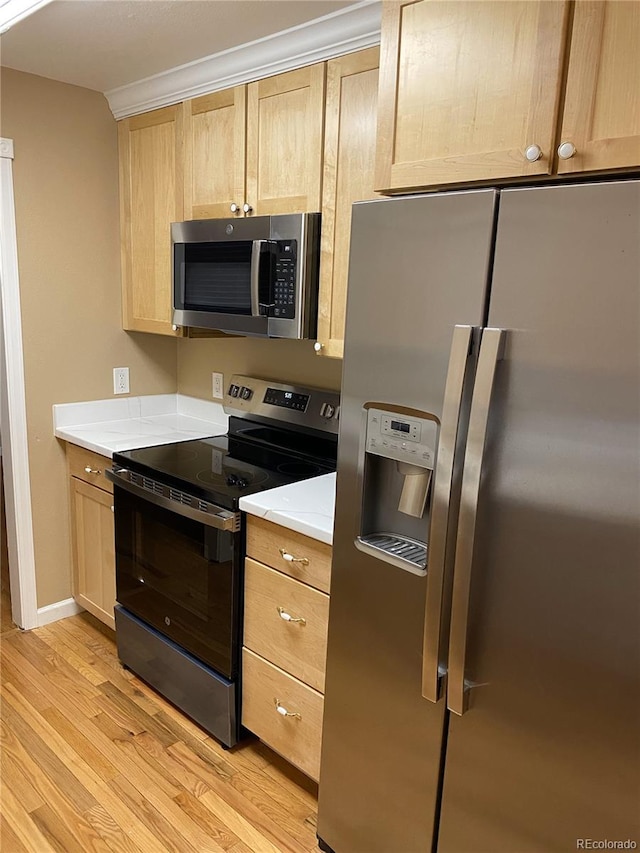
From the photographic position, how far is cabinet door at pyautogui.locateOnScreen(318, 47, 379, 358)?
5.89ft

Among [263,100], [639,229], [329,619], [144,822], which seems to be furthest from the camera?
[263,100]

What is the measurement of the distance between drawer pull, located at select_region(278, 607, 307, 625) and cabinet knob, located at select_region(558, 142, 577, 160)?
1.35 meters

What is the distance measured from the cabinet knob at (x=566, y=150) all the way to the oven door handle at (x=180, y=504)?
1309 mm

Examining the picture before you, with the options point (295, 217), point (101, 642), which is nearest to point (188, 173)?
point (295, 217)

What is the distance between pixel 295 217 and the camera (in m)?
1.97

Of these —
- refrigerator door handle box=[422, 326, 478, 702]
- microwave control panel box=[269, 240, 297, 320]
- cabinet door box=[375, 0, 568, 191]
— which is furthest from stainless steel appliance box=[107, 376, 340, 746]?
cabinet door box=[375, 0, 568, 191]

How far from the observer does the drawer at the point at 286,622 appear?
179cm

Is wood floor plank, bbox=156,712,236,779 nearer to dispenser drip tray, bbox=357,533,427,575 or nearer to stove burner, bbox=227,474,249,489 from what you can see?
stove burner, bbox=227,474,249,489

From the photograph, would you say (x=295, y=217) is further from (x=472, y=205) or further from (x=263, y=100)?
(x=472, y=205)

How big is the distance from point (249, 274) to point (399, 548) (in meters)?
1.16

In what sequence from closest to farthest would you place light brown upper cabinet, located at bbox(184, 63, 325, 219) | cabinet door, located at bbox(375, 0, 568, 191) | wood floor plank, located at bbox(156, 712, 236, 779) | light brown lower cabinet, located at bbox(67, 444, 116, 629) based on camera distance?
cabinet door, located at bbox(375, 0, 568, 191) → light brown upper cabinet, located at bbox(184, 63, 325, 219) → wood floor plank, located at bbox(156, 712, 236, 779) → light brown lower cabinet, located at bbox(67, 444, 116, 629)

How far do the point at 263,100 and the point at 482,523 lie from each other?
1.62 m

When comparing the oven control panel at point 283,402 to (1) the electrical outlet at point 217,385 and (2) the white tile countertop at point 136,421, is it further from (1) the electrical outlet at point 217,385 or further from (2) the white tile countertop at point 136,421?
(2) the white tile countertop at point 136,421

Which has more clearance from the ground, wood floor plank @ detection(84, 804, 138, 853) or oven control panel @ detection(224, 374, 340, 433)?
oven control panel @ detection(224, 374, 340, 433)
